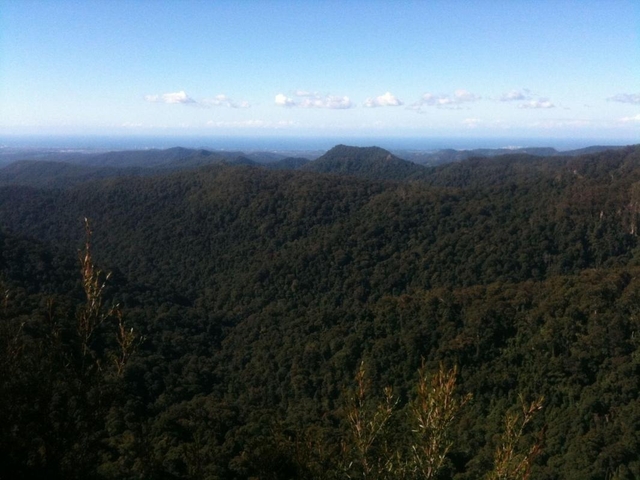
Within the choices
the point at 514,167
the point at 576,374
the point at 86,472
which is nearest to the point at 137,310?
the point at 576,374

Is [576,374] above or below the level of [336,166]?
below

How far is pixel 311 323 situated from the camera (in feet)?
110

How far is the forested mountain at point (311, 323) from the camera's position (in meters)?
4.90

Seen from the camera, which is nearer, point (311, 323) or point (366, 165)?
point (311, 323)

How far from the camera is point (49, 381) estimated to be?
4.69 meters

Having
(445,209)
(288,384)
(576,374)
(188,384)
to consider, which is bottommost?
(288,384)

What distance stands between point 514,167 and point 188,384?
295 ft

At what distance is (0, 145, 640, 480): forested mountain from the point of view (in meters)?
4.90

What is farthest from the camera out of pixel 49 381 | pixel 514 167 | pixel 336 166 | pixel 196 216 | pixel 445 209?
pixel 336 166

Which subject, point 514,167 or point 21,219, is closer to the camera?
point 21,219

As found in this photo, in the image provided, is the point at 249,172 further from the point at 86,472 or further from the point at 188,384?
the point at 86,472

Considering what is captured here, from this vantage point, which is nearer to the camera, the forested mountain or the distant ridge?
the forested mountain

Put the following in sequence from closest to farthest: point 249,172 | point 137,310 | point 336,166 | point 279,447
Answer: point 279,447 < point 137,310 < point 249,172 < point 336,166

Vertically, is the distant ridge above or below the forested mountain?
above
